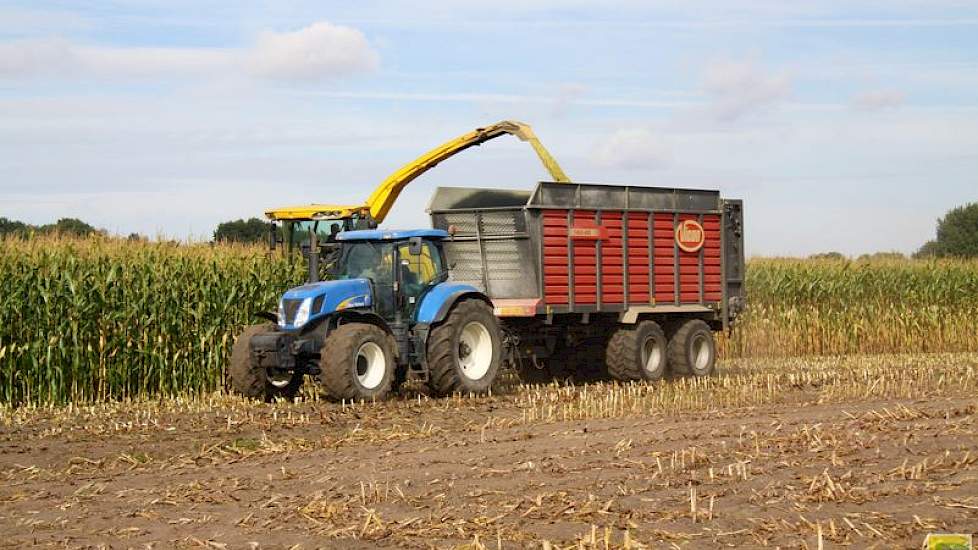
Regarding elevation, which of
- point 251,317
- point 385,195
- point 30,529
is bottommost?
point 30,529

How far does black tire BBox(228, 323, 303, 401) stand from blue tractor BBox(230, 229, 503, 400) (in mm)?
11

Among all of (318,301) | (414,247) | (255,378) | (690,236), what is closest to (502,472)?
(414,247)

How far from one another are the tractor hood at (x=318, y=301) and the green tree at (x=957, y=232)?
54.4 m

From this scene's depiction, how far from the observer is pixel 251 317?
18500 millimetres

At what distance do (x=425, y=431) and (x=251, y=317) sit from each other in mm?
6625

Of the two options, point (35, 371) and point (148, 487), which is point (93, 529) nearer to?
point (148, 487)

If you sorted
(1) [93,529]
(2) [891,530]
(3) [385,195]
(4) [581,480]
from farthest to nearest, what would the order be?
1. (3) [385,195]
2. (4) [581,480]
3. (1) [93,529]
4. (2) [891,530]

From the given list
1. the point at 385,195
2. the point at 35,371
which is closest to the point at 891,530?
the point at 35,371

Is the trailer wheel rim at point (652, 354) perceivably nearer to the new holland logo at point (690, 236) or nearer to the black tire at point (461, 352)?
the new holland logo at point (690, 236)

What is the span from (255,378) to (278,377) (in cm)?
40

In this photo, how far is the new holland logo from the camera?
1898 cm

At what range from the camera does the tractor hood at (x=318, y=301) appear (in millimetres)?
14906

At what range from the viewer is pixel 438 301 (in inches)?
611

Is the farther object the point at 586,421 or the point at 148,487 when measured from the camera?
the point at 586,421
